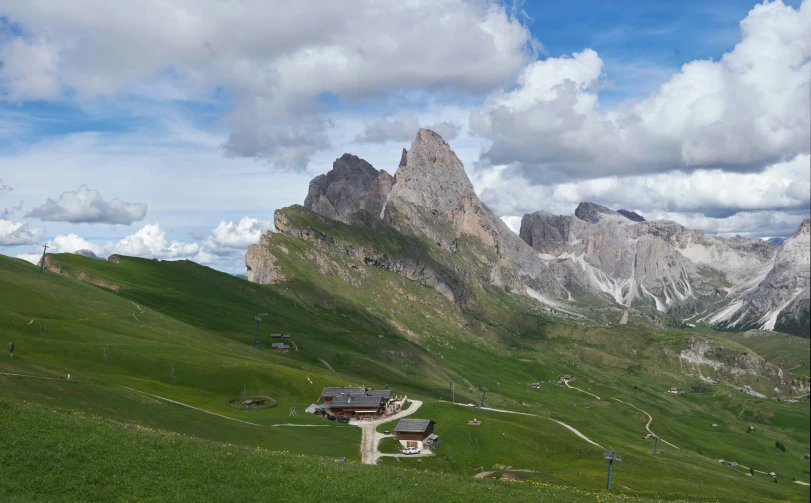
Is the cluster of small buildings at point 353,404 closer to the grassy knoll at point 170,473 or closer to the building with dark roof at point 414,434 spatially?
the building with dark roof at point 414,434

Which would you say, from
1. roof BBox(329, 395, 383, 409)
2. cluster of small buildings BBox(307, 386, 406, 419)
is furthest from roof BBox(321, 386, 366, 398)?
roof BBox(329, 395, 383, 409)

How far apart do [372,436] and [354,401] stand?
1835 cm

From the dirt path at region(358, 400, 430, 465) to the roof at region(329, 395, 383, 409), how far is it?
4.11 meters

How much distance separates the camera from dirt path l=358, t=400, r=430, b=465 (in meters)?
96.1

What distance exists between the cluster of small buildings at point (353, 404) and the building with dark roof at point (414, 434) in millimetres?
19539

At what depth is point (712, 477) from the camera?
477ft

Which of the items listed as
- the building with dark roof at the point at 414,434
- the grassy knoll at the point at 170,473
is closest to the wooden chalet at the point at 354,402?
the building with dark roof at the point at 414,434

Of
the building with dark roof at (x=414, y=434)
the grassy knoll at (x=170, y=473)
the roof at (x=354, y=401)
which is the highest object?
the grassy knoll at (x=170, y=473)

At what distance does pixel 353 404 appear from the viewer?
12694 cm

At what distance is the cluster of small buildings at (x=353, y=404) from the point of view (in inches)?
4961

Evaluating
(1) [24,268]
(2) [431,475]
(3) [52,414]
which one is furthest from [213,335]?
(2) [431,475]

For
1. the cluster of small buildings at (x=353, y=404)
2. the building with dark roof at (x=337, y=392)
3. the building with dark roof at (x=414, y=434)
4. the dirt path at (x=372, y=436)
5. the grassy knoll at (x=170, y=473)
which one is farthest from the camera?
the building with dark roof at (x=337, y=392)

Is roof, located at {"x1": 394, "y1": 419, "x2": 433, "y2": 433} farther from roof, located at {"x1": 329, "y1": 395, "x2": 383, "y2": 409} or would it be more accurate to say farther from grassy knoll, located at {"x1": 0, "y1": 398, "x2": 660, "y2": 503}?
grassy knoll, located at {"x1": 0, "y1": 398, "x2": 660, "y2": 503}

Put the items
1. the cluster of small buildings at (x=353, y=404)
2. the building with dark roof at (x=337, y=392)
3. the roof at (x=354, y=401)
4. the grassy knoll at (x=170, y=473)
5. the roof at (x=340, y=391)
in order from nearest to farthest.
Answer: the grassy knoll at (x=170, y=473), the cluster of small buildings at (x=353, y=404), the roof at (x=354, y=401), the building with dark roof at (x=337, y=392), the roof at (x=340, y=391)
